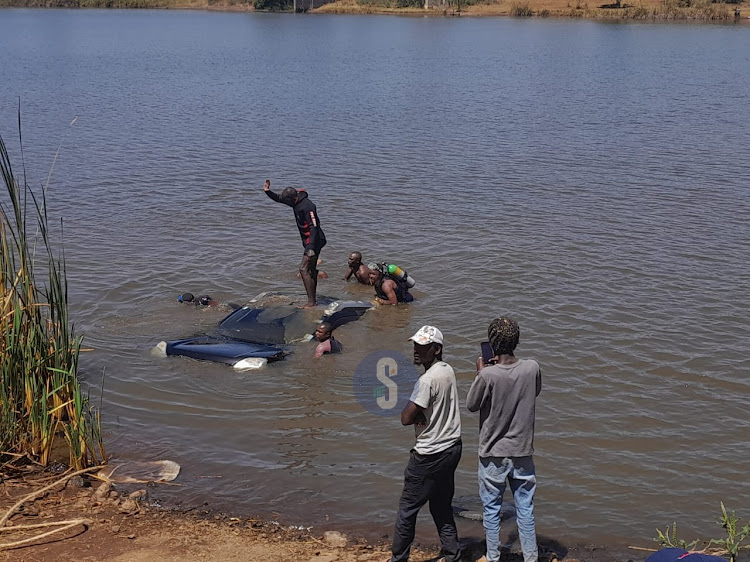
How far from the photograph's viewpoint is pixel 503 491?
19.4 ft

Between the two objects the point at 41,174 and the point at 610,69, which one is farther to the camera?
the point at 610,69

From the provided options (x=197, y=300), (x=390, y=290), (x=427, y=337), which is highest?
(x=427, y=337)

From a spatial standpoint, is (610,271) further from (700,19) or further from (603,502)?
(700,19)

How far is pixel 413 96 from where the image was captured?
33031mm

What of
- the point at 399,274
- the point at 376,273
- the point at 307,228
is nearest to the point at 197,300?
the point at 307,228

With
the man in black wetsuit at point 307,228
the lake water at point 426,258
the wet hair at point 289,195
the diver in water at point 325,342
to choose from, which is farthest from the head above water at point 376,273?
the diver in water at point 325,342

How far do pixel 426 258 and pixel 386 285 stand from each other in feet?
8.01

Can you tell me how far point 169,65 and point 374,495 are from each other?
38.9 metres

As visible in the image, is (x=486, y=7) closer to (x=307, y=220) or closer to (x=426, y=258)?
(x=426, y=258)

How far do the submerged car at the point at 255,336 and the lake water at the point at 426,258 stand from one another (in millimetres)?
237

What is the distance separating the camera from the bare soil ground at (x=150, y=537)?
629cm

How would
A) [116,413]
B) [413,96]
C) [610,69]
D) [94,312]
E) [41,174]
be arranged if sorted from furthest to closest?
1. [610,69]
2. [413,96]
3. [41,174]
4. [94,312]
5. [116,413]

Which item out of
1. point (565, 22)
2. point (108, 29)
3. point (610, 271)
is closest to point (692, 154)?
point (610, 271)

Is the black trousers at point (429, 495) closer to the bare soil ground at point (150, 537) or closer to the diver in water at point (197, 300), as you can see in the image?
the bare soil ground at point (150, 537)
